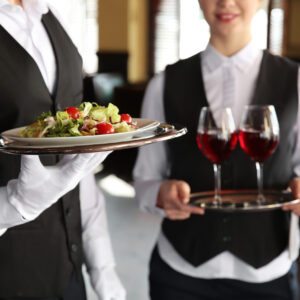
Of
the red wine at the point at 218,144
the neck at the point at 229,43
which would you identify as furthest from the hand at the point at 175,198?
the neck at the point at 229,43

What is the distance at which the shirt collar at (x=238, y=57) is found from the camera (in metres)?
1.63

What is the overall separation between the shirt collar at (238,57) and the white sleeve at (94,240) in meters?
0.57

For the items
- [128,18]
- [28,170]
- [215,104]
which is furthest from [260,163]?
[128,18]

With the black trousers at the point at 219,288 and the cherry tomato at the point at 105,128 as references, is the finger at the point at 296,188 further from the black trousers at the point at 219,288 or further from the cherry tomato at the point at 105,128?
the cherry tomato at the point at 105,128

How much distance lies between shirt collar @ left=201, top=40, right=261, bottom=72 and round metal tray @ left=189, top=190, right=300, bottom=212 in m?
0.45

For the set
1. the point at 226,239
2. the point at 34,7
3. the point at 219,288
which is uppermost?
the point at 34,7

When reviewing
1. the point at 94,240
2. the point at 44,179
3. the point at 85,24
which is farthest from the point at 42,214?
the point at 85,24

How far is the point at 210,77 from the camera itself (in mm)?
1702

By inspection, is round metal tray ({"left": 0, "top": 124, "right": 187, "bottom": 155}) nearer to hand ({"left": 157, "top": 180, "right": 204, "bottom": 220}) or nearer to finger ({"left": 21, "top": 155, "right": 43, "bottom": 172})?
finger ({"left": 21, "top": 155, "right": 43, "bottom": 172})

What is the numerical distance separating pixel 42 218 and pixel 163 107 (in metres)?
0.59

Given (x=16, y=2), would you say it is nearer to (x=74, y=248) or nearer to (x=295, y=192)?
(x=74, y=248)

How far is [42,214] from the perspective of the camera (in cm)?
132

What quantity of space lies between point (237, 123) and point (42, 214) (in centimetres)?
70

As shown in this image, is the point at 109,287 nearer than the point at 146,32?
Yes
